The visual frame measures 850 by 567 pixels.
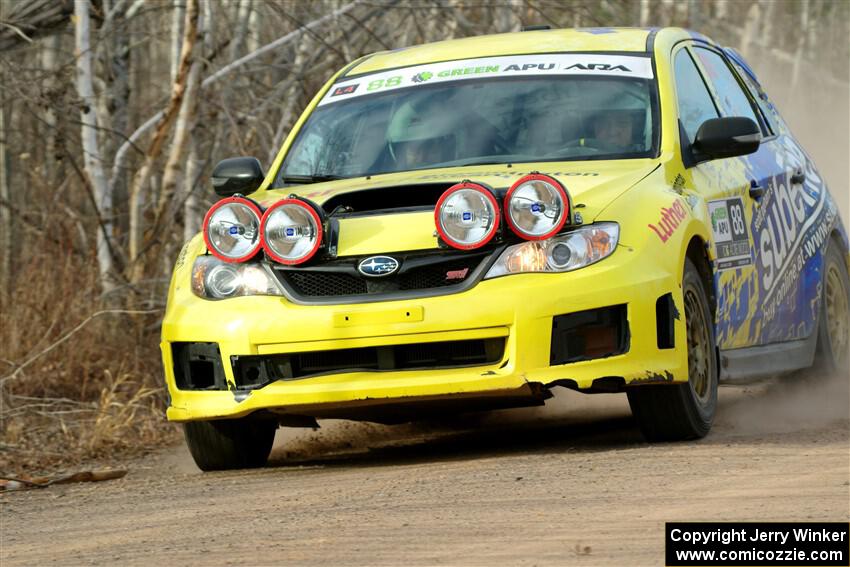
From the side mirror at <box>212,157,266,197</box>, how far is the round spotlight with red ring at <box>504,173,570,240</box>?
5.56 feet

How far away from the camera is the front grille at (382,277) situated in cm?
624

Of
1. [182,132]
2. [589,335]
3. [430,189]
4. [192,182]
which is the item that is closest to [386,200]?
[430,189]

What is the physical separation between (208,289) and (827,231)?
11.8ft

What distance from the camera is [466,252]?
622cm

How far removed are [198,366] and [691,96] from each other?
2624mm

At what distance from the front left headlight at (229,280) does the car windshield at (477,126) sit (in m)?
0.98

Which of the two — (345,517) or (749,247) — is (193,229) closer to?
(749,247)

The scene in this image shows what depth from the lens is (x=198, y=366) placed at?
6645 mm

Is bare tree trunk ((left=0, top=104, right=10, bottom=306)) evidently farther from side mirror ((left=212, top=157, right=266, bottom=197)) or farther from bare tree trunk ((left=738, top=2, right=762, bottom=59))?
bare tree trunk ((left=738, top=2, right=762, bottom=59))

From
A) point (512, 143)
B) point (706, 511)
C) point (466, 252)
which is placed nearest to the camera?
point (706, 511)

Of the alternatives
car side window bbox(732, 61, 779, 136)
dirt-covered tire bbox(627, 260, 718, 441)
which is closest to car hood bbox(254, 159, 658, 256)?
dirt-covered tire bbox(627, 260, 718, 441)

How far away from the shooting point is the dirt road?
4.60m

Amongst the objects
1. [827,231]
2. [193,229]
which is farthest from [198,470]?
[193,229]

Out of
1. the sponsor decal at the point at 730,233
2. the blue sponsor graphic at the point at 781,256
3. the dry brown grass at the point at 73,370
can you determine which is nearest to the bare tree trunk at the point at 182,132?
the dry brown grass at the point at 73,370
